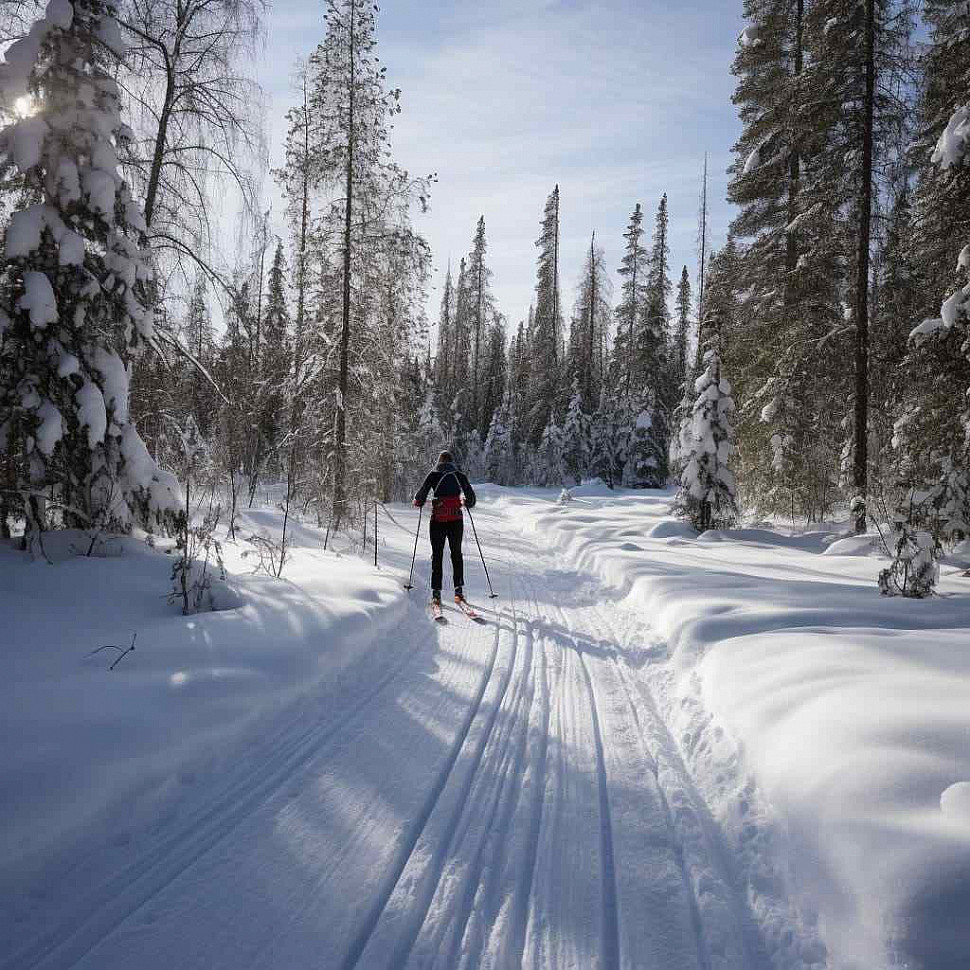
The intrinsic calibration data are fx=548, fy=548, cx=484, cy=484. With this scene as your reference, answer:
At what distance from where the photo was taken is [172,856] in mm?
2607

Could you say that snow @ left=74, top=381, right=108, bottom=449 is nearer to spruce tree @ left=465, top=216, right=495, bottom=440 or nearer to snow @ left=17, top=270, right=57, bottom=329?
snow @ left=17, top=270, right=57, bottom=329

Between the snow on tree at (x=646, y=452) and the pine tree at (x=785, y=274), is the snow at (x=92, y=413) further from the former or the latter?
the snow on tree at (x=646, y=452)

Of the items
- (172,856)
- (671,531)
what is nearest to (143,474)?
(172,856)

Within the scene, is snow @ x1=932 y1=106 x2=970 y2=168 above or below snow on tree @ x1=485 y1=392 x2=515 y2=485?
above

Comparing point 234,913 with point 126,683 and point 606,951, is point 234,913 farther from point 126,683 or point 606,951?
point 126,683

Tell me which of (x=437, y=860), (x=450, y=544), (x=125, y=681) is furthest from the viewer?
(x=450, y=544)

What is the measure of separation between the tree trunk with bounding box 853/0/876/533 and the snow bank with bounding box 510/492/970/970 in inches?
227

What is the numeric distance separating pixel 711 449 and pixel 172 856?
1405 cm

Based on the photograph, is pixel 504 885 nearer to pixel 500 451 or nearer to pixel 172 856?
pixel 172 856

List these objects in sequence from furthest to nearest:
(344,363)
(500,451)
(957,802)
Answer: (500,451), (344,363), (957,802)

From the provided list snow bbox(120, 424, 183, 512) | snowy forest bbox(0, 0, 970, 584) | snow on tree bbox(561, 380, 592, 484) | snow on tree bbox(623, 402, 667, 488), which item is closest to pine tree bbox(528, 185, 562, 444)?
snow on tree bbox(561, 380, 592, 484)

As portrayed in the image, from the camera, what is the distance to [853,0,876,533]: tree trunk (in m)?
12.0

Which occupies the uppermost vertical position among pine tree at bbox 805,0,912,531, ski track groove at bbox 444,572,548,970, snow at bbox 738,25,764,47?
snow at bbox 738,25,764,47

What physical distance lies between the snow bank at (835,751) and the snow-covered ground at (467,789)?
0.05ft
